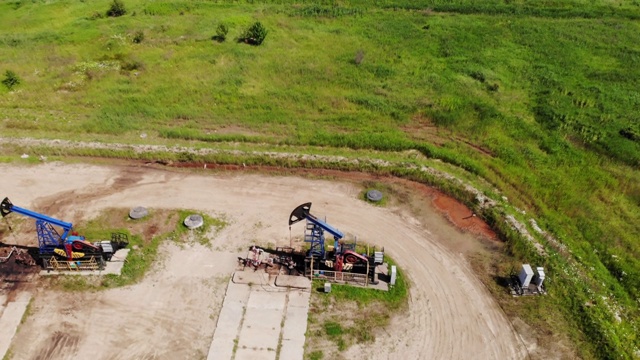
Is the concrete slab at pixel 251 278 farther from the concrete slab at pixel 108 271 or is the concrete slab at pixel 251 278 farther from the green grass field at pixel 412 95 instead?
the green grass field at pixel 412 95

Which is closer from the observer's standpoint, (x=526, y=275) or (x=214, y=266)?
(x=526, y=275)

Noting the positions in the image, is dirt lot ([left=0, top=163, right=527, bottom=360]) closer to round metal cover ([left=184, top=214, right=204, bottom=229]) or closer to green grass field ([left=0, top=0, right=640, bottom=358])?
round metal cover ([left=184, top=214, right=204, bottom=229])

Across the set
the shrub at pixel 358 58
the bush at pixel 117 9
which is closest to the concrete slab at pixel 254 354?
the shrub at pixel 358 58

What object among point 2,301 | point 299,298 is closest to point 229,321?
point 299,298

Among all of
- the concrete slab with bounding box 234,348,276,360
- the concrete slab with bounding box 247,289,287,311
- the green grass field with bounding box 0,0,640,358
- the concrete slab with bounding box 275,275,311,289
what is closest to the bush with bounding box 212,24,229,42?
the green grass field with bounding box 0,0,640,358

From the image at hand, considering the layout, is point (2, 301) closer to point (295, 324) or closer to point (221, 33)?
point (295, 324)

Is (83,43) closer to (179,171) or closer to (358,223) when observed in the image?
(179,171)
